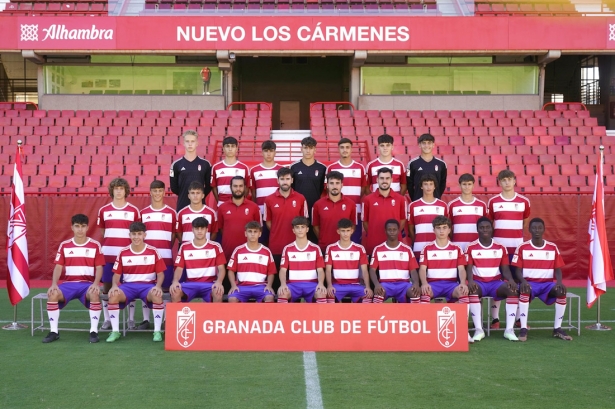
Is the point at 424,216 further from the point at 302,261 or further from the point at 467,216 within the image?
the point at 302,261

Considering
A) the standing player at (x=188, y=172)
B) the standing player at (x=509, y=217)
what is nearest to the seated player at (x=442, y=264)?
the standing player at (x=509, y=217)

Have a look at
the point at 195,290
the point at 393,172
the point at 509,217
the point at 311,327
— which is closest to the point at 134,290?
the point at 195,290

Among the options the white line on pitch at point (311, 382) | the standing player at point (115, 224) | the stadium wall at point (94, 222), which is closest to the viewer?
the white line on pitch at point (311, 382)

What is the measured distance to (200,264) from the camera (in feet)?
27.1

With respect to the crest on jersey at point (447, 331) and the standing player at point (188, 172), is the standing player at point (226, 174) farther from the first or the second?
the crest on jersey at point (447, 331)

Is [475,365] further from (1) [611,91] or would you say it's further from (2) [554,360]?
(1) [611,91]

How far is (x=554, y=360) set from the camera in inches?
275

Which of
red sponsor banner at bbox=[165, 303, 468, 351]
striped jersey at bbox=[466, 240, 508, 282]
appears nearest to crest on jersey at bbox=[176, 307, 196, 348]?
red sponsor banner at bbox=[165, 303, 468, 351]

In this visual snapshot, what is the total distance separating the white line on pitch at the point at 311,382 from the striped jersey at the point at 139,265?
6.84ft

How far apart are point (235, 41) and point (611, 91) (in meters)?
12.7

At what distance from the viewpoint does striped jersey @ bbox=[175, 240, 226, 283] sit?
325 inches

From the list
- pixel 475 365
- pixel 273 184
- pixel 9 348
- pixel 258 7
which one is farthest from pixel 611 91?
pixel 9 348

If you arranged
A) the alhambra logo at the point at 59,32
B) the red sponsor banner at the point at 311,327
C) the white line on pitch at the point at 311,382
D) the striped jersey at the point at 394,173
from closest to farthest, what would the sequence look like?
the white line on pitch at the point at 311,382
the red sponsor banner at the point at 311,327
the striped jersey at the point at 394,173
the alhambra logo at the point at 59,32

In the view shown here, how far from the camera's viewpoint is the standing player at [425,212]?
864cm
